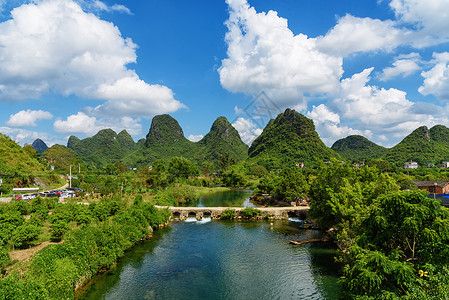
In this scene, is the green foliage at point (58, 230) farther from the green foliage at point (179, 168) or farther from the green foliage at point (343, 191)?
the green foliage at point (179, 168)

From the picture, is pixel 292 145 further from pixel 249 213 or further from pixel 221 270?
pixel 221 270

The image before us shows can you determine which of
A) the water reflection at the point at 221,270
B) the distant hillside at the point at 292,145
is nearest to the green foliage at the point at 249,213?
the water reflection at the point at 221,270

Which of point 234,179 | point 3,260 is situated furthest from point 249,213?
point 234,179

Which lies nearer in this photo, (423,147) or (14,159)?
(14,159)

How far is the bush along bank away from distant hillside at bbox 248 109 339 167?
11869 centimetres

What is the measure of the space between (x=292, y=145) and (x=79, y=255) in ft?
521

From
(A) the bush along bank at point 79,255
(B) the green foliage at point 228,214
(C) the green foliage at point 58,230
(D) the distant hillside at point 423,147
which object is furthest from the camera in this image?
(D) the distant hillside at point 423,147

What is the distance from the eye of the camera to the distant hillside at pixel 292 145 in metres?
154

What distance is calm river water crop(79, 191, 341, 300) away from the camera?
74.1 feet

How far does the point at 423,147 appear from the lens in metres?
139

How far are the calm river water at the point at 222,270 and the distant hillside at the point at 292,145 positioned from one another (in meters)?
114

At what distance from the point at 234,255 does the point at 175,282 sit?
965 cm

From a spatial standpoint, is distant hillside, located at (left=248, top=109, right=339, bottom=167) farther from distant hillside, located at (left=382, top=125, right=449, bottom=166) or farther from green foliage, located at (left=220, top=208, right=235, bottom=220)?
green foliage, located at (left=220, top=208, right=235, bottom=220)

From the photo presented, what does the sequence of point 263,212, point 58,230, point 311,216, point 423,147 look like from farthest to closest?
point 423,147
point 263,212
point 311,216
point 58,230
